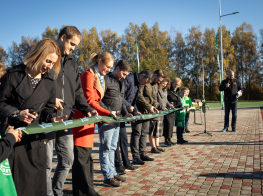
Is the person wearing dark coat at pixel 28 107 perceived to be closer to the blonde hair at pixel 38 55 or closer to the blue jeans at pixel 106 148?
the blonde hair at pixel 38 55

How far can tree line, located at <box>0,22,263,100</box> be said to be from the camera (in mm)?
54500

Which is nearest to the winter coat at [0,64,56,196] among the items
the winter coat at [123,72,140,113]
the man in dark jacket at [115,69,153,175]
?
the man in dark jacket at [115,69,153,175]

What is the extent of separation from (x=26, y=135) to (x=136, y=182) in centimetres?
267

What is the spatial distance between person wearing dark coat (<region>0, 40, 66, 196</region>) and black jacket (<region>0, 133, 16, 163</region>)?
0.18m

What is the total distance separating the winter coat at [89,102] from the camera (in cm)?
353

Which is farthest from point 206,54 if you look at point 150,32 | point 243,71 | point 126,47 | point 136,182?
point 136,182

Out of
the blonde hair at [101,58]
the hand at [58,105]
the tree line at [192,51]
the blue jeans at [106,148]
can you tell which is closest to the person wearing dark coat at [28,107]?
the hand at [58,105]

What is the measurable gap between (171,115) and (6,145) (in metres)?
6.40

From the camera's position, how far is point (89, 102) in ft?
12.7

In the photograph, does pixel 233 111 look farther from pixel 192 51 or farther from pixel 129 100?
pixel 192 51

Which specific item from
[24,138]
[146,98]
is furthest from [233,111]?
[24,138]

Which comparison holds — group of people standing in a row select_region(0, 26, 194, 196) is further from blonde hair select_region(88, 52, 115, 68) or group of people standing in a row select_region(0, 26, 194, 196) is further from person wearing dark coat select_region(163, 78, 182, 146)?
person wearing dark coat select_region(163, 78, 182, 146)

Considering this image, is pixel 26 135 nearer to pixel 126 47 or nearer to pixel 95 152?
pixel 95 152

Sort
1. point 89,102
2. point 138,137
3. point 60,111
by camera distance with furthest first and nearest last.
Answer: point 138,137 → point 89,102 → point 60,111
